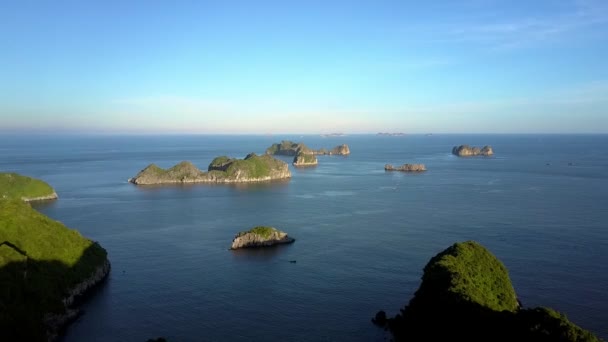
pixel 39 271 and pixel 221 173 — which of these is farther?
pixel 221 173

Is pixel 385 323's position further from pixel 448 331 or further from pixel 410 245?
pixel 410 245

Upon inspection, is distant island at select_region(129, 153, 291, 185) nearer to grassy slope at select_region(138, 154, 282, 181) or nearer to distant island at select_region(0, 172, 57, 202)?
grassy slope at select_region(138, 154, 282, 181)

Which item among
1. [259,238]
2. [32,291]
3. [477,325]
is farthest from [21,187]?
[477,325]

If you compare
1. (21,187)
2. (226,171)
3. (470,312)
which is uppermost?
(226,171)

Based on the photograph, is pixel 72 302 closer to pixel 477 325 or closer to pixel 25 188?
pixel 477 325

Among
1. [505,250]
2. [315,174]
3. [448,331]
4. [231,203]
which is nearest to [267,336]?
[448,331]

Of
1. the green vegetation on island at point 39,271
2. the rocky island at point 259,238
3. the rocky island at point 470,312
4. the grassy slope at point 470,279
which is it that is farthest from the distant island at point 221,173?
the grassy slope at point 470,279
